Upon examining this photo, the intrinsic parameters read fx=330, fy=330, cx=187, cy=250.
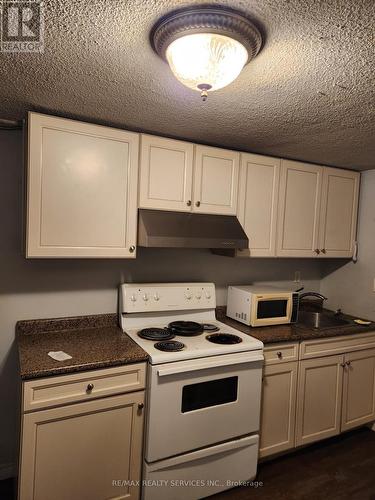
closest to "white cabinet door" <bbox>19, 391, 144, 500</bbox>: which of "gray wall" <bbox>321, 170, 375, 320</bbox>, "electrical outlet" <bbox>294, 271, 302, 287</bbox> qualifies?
"electrical outlet" <bbox>294, 271, 302, 287</bbox>

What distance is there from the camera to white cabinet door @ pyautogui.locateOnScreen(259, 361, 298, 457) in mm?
2256

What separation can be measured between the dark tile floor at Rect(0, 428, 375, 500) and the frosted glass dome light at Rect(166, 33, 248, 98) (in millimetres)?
2294

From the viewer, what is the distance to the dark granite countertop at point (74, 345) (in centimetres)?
164

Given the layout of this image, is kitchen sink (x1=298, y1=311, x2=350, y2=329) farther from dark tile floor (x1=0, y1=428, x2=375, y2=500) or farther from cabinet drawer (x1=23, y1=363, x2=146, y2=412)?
cabinet drawer (x1=23, y1=363, x2=146, y2=412)

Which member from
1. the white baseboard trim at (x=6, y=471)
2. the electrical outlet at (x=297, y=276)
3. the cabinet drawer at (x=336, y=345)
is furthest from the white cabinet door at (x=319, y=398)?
the white baseboard trim at (x=6, y=471)

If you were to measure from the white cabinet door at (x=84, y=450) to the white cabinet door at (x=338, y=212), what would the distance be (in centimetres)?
200

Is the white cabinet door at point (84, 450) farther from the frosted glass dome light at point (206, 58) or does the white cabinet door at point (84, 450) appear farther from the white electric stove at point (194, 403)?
the frosted glass dome light at point (206, 58)

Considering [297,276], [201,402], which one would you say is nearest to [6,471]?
[201,402]

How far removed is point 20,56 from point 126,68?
394 millimetres

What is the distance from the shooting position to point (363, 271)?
9.62ft

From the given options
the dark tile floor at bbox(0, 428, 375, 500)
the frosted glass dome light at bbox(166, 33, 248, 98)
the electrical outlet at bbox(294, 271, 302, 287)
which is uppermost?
the frosted glass dome light at bbox(166, 33, 248, 98)

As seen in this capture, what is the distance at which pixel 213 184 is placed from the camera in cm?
229

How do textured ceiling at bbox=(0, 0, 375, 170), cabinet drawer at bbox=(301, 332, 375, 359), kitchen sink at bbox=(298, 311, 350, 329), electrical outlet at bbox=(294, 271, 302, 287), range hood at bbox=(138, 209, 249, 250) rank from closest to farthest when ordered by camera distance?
textured ceiling at bbox=(0, 0, 375, 170) → range hood at bbox=(138, 209, 249, 250) → cabinet drawer at bbox=(301, 332, 375, 359) → kitchen sink at bbox=(298, 311, 350, 329) → electrical outlet at bbox=(294, 271, 302, 287)

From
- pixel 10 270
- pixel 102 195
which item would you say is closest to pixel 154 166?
pixel 102 195
